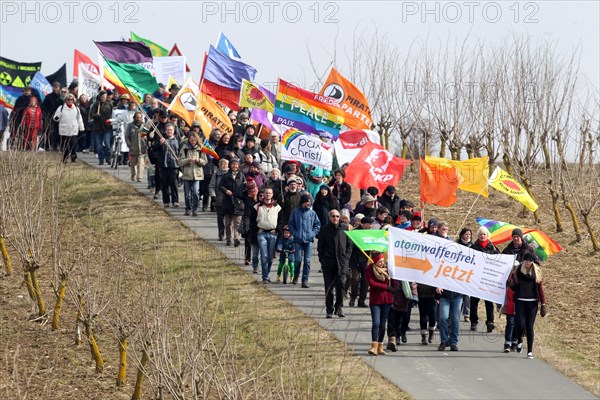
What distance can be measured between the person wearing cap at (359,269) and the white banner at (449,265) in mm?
1580

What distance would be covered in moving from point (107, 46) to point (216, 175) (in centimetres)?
608

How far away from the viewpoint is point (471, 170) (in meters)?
26.8

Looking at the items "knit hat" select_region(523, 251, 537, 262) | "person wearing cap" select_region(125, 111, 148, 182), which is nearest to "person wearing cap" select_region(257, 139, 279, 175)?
"person wearing cap" select_region(125, 111, 148, 182)

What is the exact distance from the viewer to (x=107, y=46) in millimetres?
33500

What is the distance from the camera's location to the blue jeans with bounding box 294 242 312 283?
25938 mm

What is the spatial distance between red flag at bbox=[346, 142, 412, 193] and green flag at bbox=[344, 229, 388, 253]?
4369 millimetres

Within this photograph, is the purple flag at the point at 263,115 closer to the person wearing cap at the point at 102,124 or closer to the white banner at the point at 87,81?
the person wearing cap at the point at 102,124

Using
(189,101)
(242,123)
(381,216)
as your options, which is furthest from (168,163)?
(381,216)

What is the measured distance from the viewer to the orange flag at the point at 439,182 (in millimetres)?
26844

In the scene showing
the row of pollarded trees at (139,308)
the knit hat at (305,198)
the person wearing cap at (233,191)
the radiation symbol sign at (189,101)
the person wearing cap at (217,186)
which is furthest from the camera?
the radiation symbol sign at (189,101)

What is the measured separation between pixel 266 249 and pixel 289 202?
3.10 feet

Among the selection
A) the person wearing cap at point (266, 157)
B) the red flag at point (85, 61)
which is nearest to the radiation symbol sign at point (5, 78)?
the red flag at point (85, 61)

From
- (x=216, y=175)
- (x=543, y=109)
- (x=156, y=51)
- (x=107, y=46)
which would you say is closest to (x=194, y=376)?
(x=216, y=175)

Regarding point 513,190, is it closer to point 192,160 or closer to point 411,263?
point 411,263
